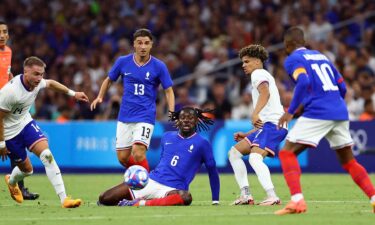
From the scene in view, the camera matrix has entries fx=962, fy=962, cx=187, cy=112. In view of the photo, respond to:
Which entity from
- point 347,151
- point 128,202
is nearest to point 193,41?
point 128,202

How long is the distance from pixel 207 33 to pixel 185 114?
14.3 m

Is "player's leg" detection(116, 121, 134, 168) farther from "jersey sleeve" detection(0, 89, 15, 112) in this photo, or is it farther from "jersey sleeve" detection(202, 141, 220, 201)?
"jersey sleeve" detection(0, 89, 15, 112)

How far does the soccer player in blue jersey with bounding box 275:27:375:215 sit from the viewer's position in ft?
36.1

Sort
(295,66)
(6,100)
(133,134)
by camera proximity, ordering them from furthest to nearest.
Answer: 1. (133,134)
2. (6,100)
3. (295,66)

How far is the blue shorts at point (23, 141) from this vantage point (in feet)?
42.6

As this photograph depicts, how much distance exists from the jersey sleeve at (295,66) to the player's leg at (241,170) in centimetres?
251

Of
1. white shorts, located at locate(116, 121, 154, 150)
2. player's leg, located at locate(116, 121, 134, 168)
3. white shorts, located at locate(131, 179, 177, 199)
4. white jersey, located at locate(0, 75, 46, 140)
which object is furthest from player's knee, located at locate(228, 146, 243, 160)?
white jersey, located at locate(0, 75, 46, 140)

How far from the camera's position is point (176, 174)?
1287 cm

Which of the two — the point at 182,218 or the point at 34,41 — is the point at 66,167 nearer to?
the point at 34,41

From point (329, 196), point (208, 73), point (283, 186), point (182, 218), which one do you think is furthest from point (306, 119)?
point (208, 73)

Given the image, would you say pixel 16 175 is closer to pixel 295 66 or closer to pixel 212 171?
pixel 212 171

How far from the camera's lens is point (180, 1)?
28.6m

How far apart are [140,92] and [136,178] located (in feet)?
8.99

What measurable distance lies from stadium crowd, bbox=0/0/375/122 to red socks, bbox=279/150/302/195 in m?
11.1
